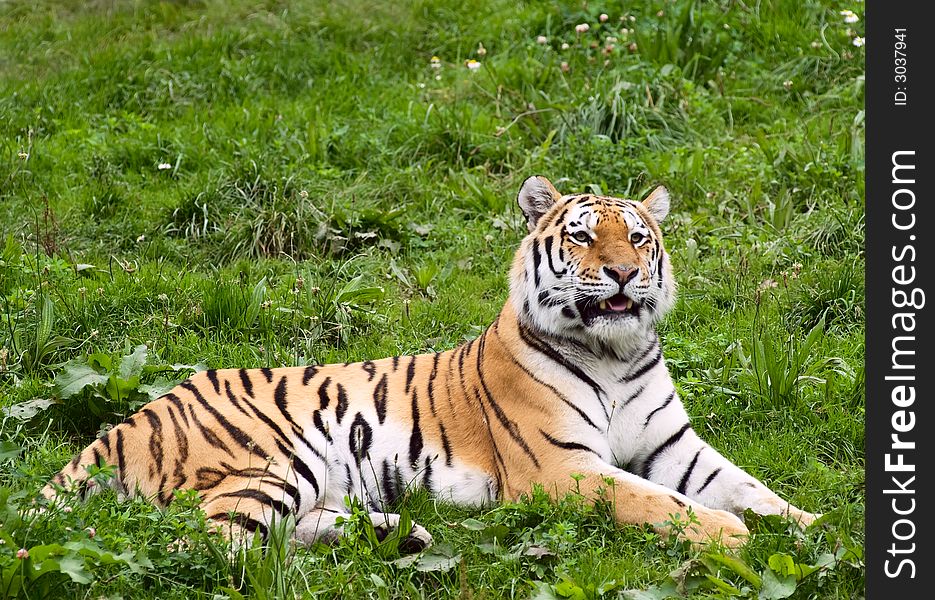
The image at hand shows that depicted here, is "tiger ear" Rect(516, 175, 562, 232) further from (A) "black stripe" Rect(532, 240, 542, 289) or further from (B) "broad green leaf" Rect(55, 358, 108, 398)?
(B) "broad green leaf" Rect(55, 358, 108, 398)

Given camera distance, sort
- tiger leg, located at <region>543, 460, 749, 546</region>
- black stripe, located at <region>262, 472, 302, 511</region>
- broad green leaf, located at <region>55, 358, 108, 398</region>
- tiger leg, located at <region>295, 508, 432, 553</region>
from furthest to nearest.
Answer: broad green leaf, located at <region>55, 358, 108, 398</region>, black stripe, located at <region>262, 472, 302, 511</region>, tiger leg, located at <region>295, 508, 432, 553</region>, tiger leg, located at <region>543, 460, 749, 546</region>

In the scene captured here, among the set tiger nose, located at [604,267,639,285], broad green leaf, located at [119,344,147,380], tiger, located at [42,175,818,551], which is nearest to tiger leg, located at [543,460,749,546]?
tiger, located at [42,175,818,551]

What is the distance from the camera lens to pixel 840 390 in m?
5.18

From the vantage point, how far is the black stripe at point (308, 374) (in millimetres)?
4797

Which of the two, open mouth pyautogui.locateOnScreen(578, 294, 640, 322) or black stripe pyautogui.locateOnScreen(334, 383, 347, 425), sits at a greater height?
open mouth pyautogui.locateOnScreen(578, 294, 640, 322)

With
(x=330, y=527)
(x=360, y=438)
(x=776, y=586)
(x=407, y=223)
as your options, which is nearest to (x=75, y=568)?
(x=330, y=527)

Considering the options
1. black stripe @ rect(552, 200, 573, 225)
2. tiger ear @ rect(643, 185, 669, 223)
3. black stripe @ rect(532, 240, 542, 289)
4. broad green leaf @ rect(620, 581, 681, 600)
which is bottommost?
broad green leaf @ rect(620, 581, 681, 600)

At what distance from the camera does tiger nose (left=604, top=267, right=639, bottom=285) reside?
14.3 ft

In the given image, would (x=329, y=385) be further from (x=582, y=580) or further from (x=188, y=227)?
(x=188, y=227)

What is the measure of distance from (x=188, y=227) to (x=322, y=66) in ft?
8.65

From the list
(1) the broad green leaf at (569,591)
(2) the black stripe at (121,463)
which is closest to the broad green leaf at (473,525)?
(1) the broad green leaf at (569,591)

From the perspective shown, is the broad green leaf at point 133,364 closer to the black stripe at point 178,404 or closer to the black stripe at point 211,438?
the black stripe at point 178,404
